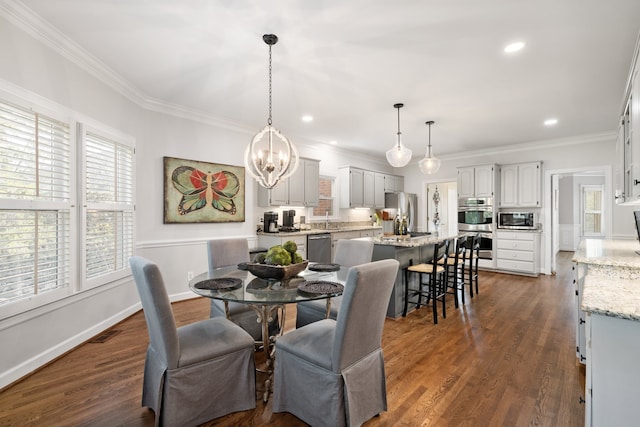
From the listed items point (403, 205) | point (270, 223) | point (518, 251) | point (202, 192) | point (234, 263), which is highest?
point (202, 192)

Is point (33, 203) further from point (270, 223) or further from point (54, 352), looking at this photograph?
point (270, 223)

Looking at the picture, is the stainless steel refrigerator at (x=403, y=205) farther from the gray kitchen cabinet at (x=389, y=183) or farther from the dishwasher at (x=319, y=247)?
the dishwasher at (x=319, y=247)

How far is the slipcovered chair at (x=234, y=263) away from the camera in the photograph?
8.82 feet

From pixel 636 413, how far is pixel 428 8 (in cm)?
242

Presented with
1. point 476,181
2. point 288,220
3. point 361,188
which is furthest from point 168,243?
point 476,181

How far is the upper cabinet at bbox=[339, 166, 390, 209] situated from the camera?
6555 mm

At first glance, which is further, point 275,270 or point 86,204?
point 86,204

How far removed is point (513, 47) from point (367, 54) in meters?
1.22

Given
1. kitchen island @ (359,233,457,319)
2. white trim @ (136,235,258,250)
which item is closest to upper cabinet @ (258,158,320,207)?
white trim @ (136,235,258,250)

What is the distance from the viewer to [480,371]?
247 cm

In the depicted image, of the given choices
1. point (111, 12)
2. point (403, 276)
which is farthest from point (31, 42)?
point (403, 276)

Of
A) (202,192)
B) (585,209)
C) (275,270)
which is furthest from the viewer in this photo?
(585,209)

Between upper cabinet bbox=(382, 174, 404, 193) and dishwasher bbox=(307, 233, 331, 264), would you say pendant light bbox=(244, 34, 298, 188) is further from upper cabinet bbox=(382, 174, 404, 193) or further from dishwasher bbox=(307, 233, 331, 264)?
upper cabinet bbox=(382, 174, 404, 193)

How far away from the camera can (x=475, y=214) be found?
642cm
